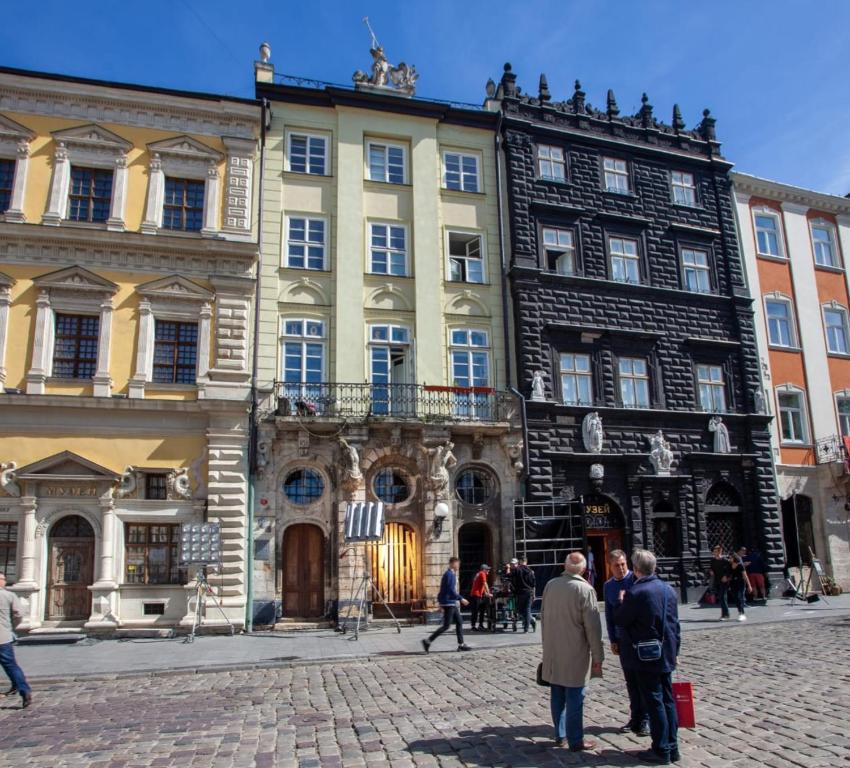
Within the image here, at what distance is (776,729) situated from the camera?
7703 mm

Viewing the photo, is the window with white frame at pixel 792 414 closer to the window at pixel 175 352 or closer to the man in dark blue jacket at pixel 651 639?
the window at pixel 175 352

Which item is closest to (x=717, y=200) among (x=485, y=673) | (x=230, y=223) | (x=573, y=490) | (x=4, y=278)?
(x=573, y=490)

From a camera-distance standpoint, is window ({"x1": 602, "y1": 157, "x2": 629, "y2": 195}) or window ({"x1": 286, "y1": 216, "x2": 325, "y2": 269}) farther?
window ({"x1": 602, "y1": 157, "x2": 629, "y2": 195})

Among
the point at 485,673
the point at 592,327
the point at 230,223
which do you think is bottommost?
the point at 485,673

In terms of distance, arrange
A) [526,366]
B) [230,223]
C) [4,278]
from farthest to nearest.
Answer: [526,366] < [230,223] < [4,278]

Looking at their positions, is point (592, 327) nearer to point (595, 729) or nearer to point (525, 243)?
point (525, 243)

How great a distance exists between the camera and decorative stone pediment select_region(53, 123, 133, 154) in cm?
2052

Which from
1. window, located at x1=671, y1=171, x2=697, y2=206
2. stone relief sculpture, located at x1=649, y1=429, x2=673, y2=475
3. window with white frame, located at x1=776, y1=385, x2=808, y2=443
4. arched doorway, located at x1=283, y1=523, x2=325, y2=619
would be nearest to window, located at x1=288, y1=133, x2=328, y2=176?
arched doorway, located at x1=283, y1=523, x2=325, y2=619

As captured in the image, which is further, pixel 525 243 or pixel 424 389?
pixel 525 243

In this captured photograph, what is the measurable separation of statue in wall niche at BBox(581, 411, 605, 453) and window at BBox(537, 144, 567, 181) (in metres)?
8.31

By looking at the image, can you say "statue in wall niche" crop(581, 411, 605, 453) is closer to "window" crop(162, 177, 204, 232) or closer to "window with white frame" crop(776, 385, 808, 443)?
"window with white frame" crop(776, 385, 808, 443)

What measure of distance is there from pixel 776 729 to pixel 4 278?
19758 mm

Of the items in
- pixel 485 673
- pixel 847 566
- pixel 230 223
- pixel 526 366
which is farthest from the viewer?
pixel 847 566

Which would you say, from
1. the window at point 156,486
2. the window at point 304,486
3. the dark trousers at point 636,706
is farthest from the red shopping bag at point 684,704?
the window at point 156,486
